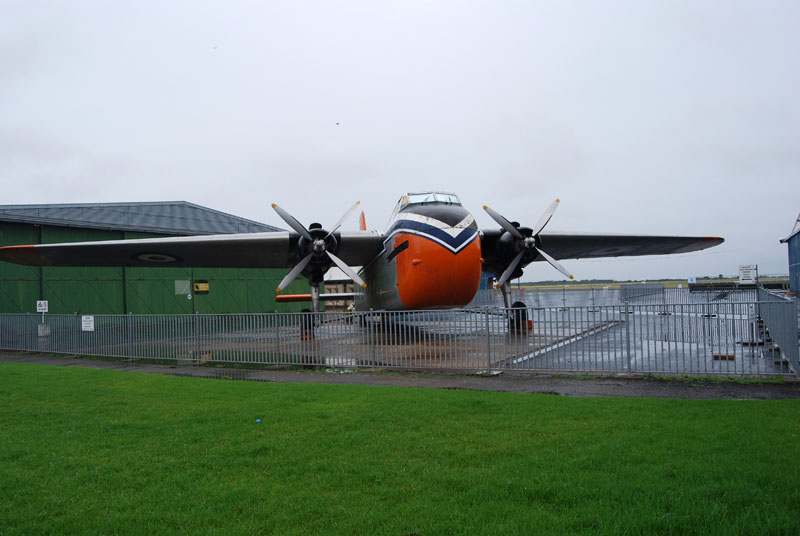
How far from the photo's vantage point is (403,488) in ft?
13.4

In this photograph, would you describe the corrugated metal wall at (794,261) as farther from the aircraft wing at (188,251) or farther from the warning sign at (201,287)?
the warning sign at (201,287)

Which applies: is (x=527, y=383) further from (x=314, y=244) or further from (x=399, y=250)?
(x=314, y=244)

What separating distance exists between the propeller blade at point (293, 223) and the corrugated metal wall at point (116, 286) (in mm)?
15880

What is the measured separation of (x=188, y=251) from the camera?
19219mm

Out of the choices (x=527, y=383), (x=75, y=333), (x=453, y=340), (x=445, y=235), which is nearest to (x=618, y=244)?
(x=445, y=235)

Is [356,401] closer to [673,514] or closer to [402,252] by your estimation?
[673,514]

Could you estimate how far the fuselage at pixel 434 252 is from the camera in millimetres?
15562

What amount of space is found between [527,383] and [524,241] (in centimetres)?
1006

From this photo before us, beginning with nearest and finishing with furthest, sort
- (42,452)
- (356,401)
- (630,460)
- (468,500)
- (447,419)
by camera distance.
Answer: (468,500), (630,460), (42,452), (447,419), (356,401)

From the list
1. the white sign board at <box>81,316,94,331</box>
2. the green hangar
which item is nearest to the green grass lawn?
A: the white sign board at <box>81,316,94,331</box>

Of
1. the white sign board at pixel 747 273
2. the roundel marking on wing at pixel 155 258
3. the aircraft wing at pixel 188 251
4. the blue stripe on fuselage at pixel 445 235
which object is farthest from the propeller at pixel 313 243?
the white sign board at pixel 747 273

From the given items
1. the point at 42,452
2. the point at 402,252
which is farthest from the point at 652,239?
the point at 42,452

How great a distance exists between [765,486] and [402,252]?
44.4ft

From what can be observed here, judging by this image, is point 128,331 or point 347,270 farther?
point 347,270
